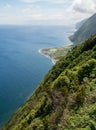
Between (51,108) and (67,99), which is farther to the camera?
(51,108)

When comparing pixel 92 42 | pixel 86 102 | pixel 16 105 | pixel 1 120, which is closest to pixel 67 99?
pixel 86 102

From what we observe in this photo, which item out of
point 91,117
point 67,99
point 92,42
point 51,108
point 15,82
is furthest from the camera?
point 15,82

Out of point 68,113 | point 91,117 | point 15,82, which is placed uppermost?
point 15,82

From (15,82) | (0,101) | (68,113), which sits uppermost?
(15,82)

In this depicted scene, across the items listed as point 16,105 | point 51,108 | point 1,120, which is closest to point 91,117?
point 51,108

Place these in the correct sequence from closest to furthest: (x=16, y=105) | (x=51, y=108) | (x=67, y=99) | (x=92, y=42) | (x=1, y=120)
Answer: (x=67, y=99) < (x=51, y=108) < (x=92, y=42) < (x=1, y=120) < (x=16, y=105)

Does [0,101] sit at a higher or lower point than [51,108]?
higher

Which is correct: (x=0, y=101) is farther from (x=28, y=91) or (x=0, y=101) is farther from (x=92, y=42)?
(x=92, y=42)

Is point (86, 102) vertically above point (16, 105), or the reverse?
point (16, 105)

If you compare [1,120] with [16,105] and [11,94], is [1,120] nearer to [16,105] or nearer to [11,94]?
[16,105]
